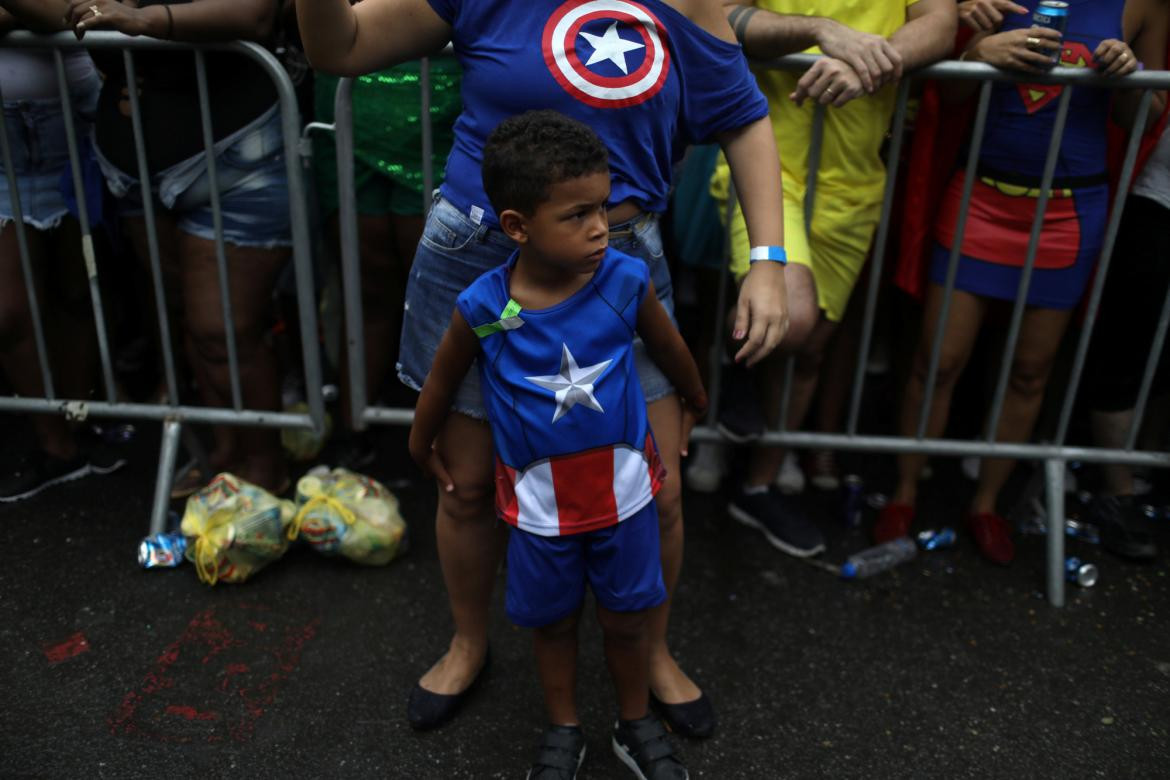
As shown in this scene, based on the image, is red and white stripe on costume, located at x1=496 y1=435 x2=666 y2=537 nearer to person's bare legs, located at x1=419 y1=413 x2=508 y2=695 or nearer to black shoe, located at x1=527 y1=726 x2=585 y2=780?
person's bare legs, located at x1=419 y1=413 x2=508 y2=695

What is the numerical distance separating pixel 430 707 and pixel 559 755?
1.31 feet

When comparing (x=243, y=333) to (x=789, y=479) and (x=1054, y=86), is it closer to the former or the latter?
(x=789, y=479)

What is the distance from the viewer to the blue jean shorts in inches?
87.9

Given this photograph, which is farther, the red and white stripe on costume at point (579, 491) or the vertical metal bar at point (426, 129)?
the vertical metal bar at point (426, 129)

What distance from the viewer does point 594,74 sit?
207 centimetres

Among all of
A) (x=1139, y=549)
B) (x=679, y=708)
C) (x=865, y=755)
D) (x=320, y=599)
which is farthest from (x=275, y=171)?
(x=1139, y=549)

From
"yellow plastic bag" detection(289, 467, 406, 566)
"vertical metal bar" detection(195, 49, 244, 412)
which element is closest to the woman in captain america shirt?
"yellow plastic bag" detection(289, 467, 406, 566)

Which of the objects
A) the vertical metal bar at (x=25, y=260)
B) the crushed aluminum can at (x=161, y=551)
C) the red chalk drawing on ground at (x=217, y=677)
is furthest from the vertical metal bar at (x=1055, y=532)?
the vertical metal bar at (x=25, y=260)

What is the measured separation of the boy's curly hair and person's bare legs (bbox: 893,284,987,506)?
1876 mm

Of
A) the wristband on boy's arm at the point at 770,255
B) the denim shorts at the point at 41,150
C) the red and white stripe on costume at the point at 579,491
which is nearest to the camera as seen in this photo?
the red and white stripe on costume at the point at 579,491

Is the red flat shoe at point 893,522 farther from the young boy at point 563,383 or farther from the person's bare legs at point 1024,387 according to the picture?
the young boy at point 563,383

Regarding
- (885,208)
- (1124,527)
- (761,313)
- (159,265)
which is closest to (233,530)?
(159,265)

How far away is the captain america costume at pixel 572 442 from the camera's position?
6.89 feet

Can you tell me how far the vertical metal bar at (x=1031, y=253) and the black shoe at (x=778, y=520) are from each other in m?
0.66
